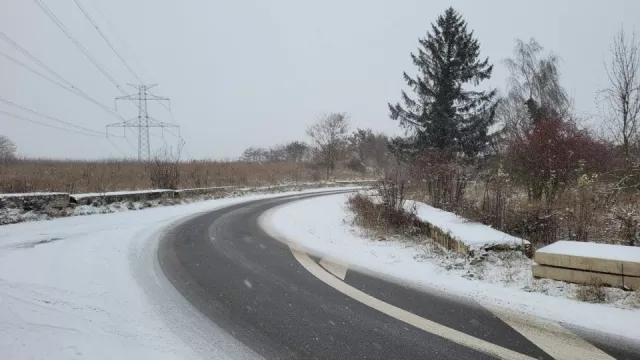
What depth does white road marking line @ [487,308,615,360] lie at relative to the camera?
128 inches

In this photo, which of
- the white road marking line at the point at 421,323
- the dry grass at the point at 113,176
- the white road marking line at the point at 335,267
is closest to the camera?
the white road marking line at the point at 421,323

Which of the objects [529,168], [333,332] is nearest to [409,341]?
[333,332]

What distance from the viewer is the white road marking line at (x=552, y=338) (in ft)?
10.7

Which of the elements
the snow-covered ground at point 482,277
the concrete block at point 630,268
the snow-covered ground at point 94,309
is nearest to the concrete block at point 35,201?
the snow-covered ground at point 94,309

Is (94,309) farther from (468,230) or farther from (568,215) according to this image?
(568,215)

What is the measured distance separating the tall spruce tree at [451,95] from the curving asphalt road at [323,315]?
60.7 feet

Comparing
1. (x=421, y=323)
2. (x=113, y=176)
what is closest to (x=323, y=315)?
(x=421, y=323)

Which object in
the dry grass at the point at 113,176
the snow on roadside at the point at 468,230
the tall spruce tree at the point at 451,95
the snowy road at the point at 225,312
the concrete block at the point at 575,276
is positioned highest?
the tall spruce tree at the point at 451,95

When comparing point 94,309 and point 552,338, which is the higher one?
point 94,309

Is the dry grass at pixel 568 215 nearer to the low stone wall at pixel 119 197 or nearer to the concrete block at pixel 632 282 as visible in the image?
the concrete block at pixel 632 282

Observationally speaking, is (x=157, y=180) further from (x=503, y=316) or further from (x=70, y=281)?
(x=503, y=316)

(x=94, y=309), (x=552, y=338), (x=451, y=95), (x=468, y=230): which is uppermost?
(x=451, y=95)

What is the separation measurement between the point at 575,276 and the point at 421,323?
229 cm

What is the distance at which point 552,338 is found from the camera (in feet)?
11.7
